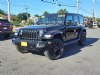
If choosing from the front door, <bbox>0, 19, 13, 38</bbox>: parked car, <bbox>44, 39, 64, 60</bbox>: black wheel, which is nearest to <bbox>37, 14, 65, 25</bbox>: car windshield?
the front door

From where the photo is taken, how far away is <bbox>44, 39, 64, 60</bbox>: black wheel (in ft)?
26.9

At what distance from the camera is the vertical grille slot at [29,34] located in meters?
8.26

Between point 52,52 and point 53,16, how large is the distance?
2312 mm

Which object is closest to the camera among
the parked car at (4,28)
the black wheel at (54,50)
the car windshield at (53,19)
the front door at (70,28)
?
the black wheel at (54,50)

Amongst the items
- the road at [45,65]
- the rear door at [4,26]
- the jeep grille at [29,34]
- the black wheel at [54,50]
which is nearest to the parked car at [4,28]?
the rear door at [4,26]

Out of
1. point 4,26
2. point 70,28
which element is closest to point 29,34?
point 70,28

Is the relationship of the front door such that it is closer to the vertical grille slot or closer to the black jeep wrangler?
the black jeep wrangler

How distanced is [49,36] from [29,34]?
0.97 meters

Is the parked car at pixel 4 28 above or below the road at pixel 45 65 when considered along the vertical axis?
above

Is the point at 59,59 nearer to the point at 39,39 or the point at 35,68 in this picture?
the point at 39,39

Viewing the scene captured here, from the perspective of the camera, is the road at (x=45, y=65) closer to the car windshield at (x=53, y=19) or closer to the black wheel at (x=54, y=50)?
the black wheel at (x=54, y=50)

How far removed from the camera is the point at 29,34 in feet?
27.8

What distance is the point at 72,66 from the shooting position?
725cm

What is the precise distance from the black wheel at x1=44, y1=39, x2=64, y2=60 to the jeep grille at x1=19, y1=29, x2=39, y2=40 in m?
0.69
